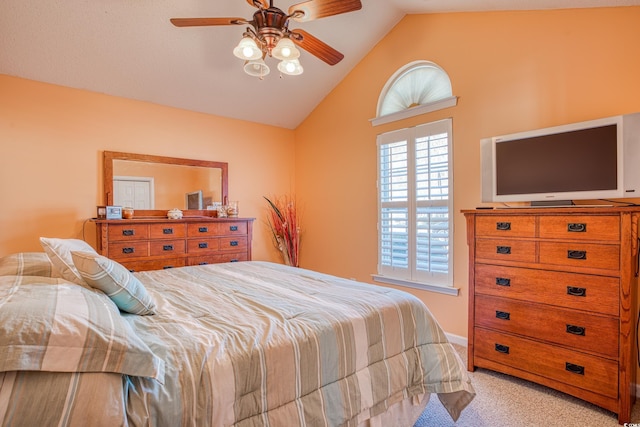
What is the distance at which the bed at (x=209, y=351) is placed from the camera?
2.62 ft

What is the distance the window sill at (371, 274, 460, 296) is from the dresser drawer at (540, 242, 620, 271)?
0.99m

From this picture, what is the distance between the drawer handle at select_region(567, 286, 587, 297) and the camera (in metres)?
1.96

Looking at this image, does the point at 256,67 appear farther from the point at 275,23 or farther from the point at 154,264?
the point at 154,264

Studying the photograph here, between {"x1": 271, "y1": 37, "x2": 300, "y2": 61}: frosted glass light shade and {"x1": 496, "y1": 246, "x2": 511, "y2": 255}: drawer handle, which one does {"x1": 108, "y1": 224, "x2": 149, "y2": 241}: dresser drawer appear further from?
{"x1": 496, "y1": 246, "x2": 511, "y2": 255}: drawer handle

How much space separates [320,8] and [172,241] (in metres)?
2.62

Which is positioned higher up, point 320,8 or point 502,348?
point 320,8

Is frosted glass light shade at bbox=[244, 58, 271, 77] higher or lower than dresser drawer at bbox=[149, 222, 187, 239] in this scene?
higher

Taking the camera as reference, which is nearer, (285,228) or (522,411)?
(522,411)

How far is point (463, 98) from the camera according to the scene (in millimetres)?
2941

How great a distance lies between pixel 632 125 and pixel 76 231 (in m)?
4.59

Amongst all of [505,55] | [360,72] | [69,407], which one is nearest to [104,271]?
[69,407]

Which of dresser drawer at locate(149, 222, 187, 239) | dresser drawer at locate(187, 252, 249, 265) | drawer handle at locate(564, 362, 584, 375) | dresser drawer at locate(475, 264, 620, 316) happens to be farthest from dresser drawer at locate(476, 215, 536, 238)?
dresser drawer at locate(149, 222, 187, 239)

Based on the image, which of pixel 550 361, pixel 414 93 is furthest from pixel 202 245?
pixel 550 361

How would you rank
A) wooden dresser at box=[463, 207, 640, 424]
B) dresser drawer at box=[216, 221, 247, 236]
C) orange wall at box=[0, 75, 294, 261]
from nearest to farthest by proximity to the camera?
wooden dresser at box=[463, 207, 640, 424] < orange wall at box=[0, 75, 294, 261] < dresser drawer at box=[216, 221, 247, 236]
